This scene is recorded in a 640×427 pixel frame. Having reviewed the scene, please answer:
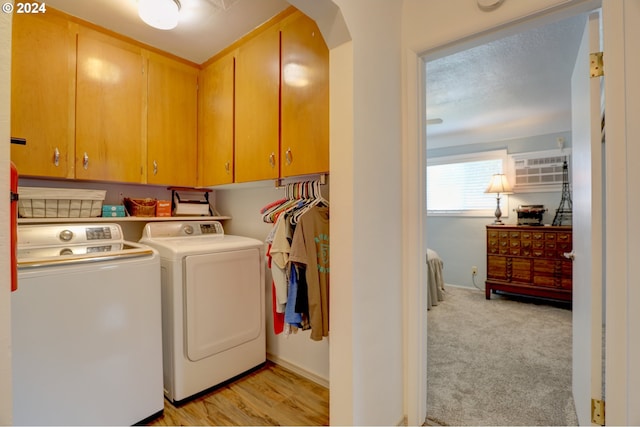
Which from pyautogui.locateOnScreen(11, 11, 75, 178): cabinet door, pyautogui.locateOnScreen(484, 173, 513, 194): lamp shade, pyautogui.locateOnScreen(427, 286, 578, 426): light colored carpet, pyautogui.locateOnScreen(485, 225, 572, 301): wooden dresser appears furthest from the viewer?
pyautogui.locateOnScreen(484, 173, 513, 194): lamp shade

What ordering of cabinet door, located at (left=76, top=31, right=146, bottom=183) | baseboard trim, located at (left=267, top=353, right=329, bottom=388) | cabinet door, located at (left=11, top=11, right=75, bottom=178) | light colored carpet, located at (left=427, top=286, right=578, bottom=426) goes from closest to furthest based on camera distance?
cabinet door, located at (left=11, top=11, right=75, bottom=178), light colored carpet, located at (left=427, top=286, right=578, bottom=426), cabinet door, located at (left=76, top=31, right=146, bottom=183), baseboard trim, located at (left=267, top=353, right=329, bottom=388)

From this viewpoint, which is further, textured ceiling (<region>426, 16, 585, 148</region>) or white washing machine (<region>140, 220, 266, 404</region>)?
textured ceiling (<region>426, 16, 585, 148</region>)

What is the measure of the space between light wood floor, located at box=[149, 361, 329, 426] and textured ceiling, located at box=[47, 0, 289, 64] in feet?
7.84

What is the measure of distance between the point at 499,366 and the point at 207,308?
2.22 m

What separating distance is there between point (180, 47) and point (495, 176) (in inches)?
161

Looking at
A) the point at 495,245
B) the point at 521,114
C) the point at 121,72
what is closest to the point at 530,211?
the point at 495,245

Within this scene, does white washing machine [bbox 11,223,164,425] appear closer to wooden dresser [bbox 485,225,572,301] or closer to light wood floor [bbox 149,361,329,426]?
light wood floor [bbox 149,361,329,426]

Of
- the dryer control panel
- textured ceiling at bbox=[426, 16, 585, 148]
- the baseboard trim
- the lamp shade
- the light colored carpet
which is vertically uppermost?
textured ceiling at bbox=[426, 16, 585, 148]

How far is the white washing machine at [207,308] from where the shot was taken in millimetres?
1838

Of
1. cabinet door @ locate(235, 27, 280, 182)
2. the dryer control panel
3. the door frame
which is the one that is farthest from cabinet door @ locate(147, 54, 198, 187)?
the door frame

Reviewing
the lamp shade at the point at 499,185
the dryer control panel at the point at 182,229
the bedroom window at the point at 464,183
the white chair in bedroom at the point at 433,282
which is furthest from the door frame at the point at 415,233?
the bedroom window at the point at 464,183

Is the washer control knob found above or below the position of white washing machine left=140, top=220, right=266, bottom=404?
above

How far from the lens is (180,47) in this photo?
217 cm

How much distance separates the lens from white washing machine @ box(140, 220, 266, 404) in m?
1.84
